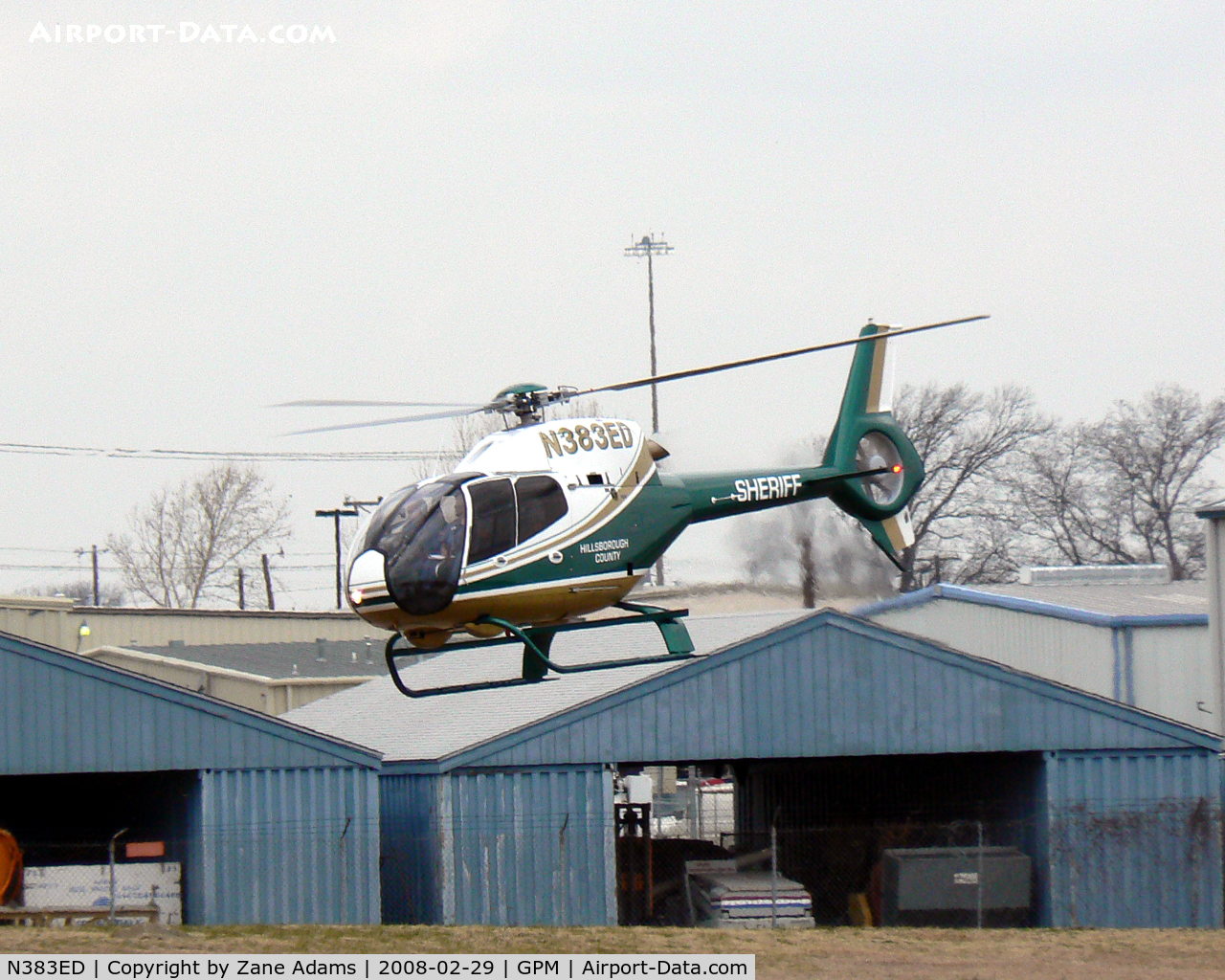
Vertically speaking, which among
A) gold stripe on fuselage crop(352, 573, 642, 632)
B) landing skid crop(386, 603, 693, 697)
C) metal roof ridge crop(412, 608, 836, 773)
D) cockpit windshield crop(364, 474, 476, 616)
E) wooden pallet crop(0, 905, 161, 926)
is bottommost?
wooden pallet crop(0, 905, 161, 926)

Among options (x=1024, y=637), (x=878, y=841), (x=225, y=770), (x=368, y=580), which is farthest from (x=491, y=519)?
(x=1024, y=637)

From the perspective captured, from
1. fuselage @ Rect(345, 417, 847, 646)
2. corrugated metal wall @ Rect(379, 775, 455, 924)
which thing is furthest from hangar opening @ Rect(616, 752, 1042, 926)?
fuselage @ Rect(345, 417, 847, 646)

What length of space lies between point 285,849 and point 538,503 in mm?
15422

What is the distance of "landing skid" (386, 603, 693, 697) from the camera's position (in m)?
13.7

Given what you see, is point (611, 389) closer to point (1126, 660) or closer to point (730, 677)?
point (730, 677)

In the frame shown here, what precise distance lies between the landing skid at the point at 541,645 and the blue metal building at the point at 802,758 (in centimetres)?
1330

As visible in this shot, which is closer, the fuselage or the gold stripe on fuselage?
the fuselage

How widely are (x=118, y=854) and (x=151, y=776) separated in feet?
4.96

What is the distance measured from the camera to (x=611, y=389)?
1379 cm

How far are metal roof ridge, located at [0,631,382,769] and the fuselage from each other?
1365 centimetres

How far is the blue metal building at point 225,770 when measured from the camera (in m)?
26.6

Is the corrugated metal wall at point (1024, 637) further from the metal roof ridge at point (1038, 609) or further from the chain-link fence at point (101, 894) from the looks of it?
the chain-link fence at point (101, 894)
